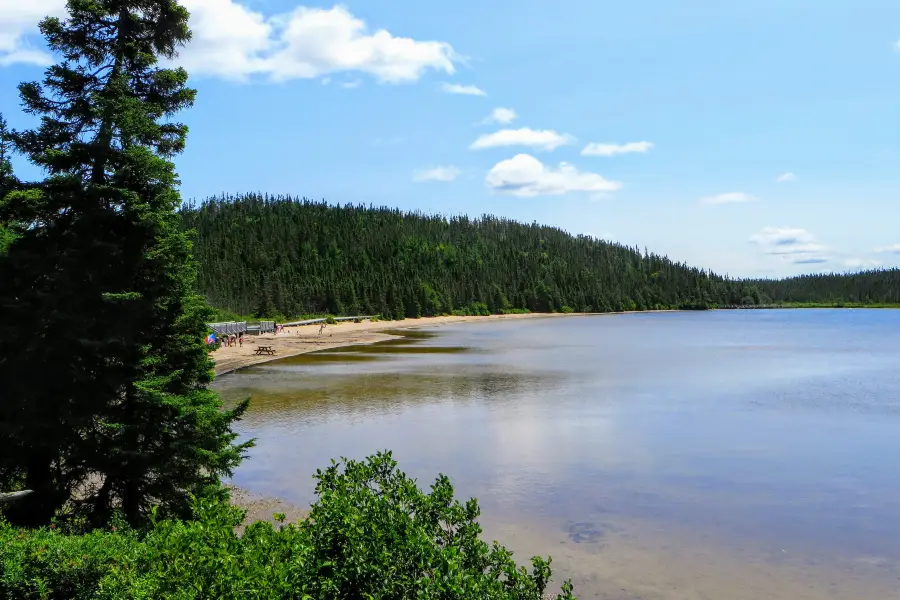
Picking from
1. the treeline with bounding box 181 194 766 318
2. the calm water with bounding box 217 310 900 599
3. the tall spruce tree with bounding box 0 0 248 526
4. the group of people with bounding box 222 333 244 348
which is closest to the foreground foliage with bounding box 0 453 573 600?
the tall spruce tree with bounding box 0 0 248 526

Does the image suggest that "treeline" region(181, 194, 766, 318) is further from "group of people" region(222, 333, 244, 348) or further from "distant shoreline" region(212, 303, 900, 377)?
"group of people" region(222, 333, 244, 348)

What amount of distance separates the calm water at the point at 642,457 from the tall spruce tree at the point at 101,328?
6196mm

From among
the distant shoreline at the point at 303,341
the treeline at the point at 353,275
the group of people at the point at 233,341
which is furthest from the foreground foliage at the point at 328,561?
the treeline at the point at 353,275

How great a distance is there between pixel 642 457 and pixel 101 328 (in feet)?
60.8

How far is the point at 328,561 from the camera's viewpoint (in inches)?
255

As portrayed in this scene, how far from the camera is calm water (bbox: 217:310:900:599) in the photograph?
14.1 meters

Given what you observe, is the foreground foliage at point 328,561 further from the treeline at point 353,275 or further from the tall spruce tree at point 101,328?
the treeline at point 353,275

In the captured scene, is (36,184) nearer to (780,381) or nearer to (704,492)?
(704,492)

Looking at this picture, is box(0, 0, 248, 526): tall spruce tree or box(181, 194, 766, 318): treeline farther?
box(181, 194, 766, 318): treeline

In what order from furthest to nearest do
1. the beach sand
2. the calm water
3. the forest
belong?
the forest, the beach sand, the calm water

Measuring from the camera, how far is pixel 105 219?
42.0 feet

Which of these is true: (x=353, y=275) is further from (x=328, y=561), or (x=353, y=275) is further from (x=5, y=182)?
(x=328, y=561)

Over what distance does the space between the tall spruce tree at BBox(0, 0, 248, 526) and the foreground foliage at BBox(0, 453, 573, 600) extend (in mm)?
4397

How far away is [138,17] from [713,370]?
159ft
